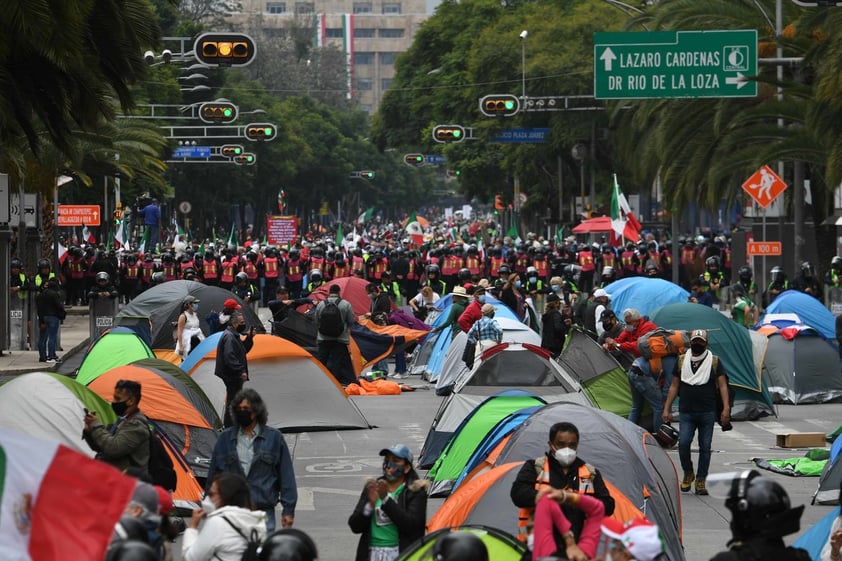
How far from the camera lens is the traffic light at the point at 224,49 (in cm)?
2334

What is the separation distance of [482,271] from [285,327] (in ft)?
52.7

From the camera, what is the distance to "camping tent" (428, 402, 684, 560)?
459 inches

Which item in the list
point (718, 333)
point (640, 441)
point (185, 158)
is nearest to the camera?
point (640, 441)

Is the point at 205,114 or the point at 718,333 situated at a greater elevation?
the point at 205,114

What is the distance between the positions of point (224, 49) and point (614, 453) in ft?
40.8

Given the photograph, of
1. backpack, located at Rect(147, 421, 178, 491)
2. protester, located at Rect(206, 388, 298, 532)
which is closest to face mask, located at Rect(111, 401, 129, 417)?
backpack, located at Rect(147, 421, 178, 491)

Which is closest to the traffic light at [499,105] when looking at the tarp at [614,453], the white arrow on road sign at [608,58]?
the white arrow on road sign at [608,58]

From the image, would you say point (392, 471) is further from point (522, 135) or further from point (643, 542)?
point (522, 135)

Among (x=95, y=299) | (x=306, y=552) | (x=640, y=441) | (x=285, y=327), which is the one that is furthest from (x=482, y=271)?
(x=306, y=552)

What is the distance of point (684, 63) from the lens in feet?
99.5

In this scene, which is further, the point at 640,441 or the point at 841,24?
the point at 841,24

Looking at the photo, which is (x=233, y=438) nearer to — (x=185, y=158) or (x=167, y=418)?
(x=167, y=418)

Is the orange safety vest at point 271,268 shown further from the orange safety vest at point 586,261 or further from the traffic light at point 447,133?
the traffic light at point 447,133

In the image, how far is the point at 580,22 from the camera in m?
63.6
